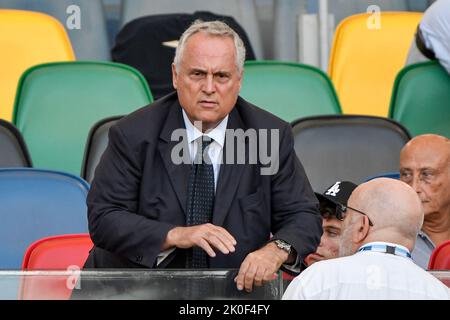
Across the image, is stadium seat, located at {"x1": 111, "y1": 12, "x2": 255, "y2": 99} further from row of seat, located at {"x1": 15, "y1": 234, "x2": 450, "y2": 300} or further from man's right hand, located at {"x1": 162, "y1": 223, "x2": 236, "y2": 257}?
man's right hand, located at {"x1": 162, "y1": 223, "x2": 236, "y2": 257}

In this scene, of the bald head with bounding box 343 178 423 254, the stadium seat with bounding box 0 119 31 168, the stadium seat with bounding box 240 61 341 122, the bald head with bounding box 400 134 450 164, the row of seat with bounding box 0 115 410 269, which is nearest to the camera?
the bald head with bounding box 343 178 423 254

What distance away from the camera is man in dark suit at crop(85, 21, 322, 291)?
3.59 m

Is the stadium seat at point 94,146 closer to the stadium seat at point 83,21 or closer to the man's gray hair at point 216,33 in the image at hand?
the man's gray hair at point 216,33

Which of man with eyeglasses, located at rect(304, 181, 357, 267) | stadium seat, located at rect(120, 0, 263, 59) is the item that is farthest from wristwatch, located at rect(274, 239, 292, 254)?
stadium seat, located at rect(120, 0, 263, 59)

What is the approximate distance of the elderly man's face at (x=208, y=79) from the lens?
3707mm

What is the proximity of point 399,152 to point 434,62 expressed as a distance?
0.67 metres

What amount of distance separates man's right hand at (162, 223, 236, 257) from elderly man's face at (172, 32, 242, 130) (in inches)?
15.5

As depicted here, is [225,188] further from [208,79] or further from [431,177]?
[431,177]

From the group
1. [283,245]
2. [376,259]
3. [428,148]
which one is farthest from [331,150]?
[376,259]

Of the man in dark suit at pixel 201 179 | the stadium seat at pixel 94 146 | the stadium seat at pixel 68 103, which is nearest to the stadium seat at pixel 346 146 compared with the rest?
the stadium seat at pixel 94 146

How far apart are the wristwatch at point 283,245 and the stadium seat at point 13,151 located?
5.87 feet

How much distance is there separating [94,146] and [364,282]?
2293mm

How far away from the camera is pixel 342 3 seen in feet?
23.2
